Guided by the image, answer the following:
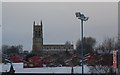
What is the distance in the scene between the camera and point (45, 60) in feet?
156

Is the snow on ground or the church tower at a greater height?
the church tower

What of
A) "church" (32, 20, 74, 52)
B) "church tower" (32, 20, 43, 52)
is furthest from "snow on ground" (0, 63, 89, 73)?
"church tower" (32, 20, 43, 52)

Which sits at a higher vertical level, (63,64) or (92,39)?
(92,39)

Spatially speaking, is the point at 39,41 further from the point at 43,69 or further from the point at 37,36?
the point at 43,69

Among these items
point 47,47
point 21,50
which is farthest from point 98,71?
point 47,47

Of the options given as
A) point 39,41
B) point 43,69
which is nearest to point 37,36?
point 39,41

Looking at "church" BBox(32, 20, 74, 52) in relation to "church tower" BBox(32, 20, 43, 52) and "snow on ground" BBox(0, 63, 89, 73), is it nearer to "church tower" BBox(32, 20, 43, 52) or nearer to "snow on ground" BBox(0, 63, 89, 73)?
"church tower" BBox(32, 20, 43, 52)

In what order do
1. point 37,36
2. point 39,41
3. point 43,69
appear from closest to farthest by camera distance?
1. point 43,69
2. point 37,36
3. point 39,41

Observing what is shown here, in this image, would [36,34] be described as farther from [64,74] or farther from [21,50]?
[64,74]

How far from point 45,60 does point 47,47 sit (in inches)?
1033

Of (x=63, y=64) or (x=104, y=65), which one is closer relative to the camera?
(x=104, y=65)

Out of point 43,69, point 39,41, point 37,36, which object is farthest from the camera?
point 39,41

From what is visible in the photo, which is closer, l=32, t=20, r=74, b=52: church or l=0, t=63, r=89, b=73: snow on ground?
l=0, t=63, r=89, b=73: snow on ground

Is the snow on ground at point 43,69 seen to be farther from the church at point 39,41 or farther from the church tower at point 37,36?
the church tower at point 37,36
